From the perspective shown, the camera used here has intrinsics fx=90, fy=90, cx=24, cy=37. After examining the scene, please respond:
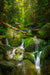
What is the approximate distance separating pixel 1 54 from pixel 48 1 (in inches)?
126

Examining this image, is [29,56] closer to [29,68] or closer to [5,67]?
[29,68]

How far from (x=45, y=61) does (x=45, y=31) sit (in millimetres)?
1368

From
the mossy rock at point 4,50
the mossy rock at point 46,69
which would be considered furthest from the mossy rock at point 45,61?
the mossy rock at point 4,50

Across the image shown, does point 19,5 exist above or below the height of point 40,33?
above

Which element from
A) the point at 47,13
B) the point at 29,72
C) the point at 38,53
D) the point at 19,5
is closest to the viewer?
the point at 29,72

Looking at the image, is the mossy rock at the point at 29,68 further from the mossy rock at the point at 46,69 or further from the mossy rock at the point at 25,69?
the mossy rock at the point at 46,69

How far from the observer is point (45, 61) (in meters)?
3.73

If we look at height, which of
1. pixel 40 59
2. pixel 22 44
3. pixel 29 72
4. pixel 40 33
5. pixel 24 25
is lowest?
pixel 29 72

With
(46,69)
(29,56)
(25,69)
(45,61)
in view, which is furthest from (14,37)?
(46,69)

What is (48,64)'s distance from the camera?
3678 millimetres

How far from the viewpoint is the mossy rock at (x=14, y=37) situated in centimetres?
399

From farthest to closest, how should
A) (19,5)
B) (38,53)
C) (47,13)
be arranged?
(47,13) → (19,5) → (38,53)

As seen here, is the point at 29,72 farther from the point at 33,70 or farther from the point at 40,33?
the point at 40,33

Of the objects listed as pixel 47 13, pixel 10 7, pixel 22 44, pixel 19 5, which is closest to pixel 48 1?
pixel 47 13
